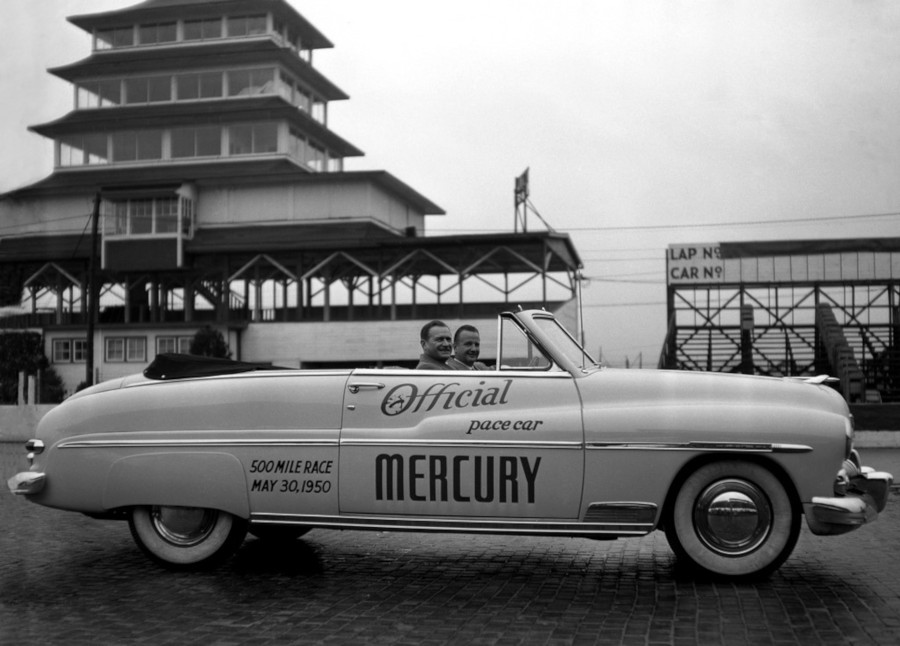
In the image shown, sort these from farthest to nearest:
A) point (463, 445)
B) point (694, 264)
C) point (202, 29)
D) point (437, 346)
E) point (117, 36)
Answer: point (117, 36) < point (202, 29) < point (694, 264) < point (437, 346) < point (463, 445)

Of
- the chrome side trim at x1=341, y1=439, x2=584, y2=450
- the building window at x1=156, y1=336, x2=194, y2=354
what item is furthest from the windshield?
the building window at x1=156, y1=336, x2=194, y2=354

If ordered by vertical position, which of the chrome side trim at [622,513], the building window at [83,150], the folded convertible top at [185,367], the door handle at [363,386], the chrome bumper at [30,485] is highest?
the building window at [83,150]

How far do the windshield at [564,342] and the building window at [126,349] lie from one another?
137ft

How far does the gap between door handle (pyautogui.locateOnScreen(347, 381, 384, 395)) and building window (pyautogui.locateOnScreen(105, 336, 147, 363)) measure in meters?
41.8

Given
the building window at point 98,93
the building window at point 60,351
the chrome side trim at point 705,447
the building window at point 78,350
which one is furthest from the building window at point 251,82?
the chrome side trim at point 705,447

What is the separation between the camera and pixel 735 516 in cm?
626

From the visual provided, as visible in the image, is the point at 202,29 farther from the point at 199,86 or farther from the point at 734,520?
the point at 734,520

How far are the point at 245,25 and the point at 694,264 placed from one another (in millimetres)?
28320

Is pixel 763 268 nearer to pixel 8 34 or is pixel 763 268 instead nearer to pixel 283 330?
pixel 283 330

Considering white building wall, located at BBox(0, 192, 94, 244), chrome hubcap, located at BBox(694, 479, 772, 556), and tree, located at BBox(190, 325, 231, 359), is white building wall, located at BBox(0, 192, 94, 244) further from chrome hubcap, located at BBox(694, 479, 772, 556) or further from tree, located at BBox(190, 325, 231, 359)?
chrome hubcap, located at BBox(694, 479, 772, 556)

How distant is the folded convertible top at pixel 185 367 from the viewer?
700 centimetres

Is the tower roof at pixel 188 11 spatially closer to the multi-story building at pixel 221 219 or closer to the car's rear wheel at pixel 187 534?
the multi-story building at pixel 221 219

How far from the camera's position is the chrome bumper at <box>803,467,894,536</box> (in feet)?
20.1

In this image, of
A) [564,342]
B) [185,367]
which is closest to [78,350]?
[185,367]
